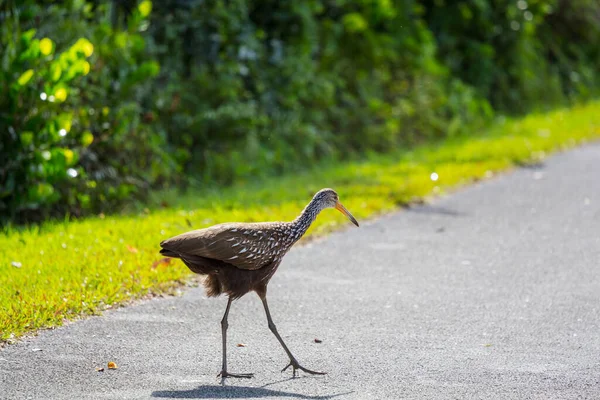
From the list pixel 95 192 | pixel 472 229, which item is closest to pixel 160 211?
pixel 95 192

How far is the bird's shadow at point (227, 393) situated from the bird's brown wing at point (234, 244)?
33.2 inches

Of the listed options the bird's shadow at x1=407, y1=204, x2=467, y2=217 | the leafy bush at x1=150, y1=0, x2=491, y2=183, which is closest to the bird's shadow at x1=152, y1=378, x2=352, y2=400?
the bird's shadow at x1=407, y1=204, x2=467, y2=217

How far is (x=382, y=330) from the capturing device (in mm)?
7129

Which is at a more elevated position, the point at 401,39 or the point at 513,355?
the point at 401,39

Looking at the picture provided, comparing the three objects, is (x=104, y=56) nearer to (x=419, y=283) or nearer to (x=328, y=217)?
(x=328, y=217)

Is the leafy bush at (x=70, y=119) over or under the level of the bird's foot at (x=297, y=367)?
over

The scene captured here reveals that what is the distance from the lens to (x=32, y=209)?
10.4 metres

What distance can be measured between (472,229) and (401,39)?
8.07m

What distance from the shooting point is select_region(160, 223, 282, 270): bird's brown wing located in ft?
20.4

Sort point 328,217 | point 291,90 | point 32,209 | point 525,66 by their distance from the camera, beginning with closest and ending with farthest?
1. point 32,209
2. point 328,217
3. point 291,90
4. point 525,66

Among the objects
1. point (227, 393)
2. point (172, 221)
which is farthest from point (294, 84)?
point (227, 393)

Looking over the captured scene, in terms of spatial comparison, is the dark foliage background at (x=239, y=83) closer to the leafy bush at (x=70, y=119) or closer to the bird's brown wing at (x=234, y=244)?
A: the leafy bush at (x=70, y=119)

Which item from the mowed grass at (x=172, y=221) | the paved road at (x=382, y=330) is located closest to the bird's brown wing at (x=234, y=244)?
the paved road at (x=382, y=330)

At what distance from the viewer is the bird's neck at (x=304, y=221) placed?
6.78 metres
